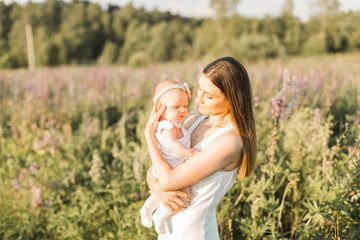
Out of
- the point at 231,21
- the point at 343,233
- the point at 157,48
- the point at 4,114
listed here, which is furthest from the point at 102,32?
the point at 343,233

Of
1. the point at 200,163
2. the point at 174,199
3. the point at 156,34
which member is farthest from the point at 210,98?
the point at 156,34

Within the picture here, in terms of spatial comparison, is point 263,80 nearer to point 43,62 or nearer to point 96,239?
point 96,239

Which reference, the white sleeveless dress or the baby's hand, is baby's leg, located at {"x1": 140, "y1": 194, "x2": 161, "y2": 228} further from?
the baby's hand

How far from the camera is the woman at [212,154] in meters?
A: 1.41

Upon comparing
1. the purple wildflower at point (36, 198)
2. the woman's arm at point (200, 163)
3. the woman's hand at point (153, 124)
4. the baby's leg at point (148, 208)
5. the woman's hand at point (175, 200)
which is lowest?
the purple wildflower at point (36, 198)

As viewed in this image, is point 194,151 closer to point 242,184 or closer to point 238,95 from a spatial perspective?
point 238,95

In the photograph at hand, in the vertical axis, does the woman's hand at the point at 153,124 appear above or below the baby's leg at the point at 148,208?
above

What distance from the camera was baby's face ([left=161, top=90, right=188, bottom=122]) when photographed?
1.50 meters

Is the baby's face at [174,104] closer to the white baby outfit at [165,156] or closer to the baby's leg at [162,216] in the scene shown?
the white baby outfit at [165,156]

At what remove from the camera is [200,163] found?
4.55 ft

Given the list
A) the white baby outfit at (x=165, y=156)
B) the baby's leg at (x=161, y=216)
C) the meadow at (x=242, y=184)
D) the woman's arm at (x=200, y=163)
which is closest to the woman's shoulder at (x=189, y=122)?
the white baby outfit at (x=165, y=156)

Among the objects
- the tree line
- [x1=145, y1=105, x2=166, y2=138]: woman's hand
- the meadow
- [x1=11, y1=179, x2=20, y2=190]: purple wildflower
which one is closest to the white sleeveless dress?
[x1=145, y1=105, x2=166, y2=138]: woman's hand

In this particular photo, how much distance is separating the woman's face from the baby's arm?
22 centimetres

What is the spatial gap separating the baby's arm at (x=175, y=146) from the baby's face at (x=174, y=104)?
94 mm
